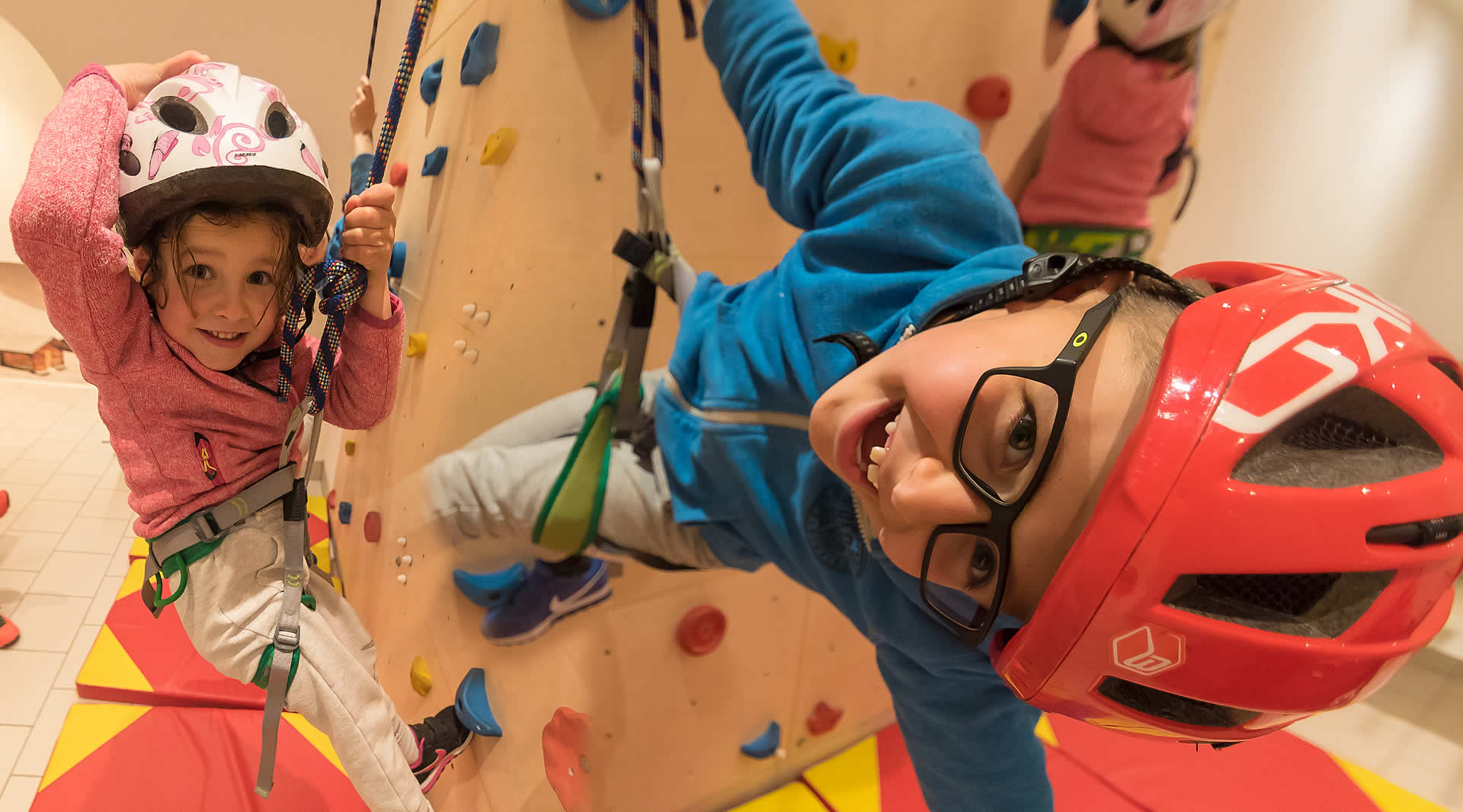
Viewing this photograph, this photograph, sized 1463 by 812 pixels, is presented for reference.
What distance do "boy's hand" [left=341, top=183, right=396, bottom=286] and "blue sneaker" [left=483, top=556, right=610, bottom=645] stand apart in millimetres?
491

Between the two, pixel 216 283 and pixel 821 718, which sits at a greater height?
pixel 216 283

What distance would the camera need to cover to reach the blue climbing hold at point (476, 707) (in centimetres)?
88

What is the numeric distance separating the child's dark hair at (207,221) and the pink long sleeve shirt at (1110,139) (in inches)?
43.2

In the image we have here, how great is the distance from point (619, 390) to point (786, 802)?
0.93 m

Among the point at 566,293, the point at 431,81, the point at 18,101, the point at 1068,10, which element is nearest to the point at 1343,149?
the point at 1068,10

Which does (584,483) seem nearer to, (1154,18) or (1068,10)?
(1154,18)

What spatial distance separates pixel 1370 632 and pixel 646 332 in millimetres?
689

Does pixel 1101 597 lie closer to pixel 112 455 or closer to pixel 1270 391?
pixel 1270 391

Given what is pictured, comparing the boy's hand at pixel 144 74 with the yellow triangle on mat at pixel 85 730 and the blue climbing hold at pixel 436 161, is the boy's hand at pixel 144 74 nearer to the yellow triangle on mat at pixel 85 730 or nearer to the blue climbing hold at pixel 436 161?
the blue climbing hold at pixel 436 161

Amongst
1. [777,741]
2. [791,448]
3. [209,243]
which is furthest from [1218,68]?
[209,243]

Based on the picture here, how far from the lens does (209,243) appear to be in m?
0.52

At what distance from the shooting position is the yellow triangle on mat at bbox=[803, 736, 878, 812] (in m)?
1.26

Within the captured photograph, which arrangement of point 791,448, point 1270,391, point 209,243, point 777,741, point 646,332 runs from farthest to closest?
point 777,741 → point 646,332 → point 791,448 → point 209,243 → point 1270,391

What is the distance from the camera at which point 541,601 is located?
926 millimetres
